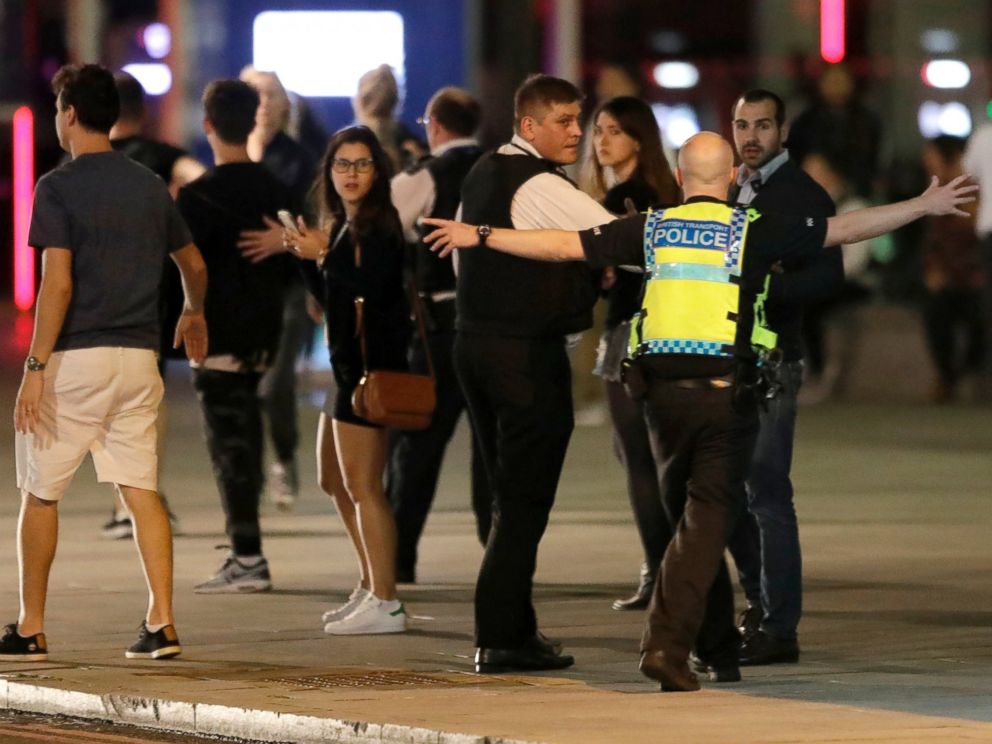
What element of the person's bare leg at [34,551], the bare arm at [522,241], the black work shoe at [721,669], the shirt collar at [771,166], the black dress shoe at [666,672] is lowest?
the black work shoe at [721,669]

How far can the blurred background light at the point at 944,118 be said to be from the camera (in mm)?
26578

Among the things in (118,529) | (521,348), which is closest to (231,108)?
(118,529)

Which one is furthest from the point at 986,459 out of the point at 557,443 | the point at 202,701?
the point at 202,701

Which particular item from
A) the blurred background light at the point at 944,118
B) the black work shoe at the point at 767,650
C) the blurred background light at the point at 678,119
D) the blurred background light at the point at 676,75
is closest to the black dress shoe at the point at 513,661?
the black work shoe at the point at 767,650

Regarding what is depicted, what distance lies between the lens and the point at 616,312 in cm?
933

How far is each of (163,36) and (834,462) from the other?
1285cm

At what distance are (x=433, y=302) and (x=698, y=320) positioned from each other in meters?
2.93

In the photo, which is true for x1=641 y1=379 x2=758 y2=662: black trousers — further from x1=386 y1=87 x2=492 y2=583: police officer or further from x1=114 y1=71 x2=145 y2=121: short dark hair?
x1=114 y1=71 x2=145 y2=121: short dark hair

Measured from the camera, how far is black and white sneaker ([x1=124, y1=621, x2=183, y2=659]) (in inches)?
320

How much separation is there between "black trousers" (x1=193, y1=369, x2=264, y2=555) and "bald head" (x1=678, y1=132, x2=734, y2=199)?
10.7 feet

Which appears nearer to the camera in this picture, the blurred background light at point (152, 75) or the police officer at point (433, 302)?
the police officer at point (433, 302)

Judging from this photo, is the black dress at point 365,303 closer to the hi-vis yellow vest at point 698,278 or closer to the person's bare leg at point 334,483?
the person's bare leg at point 334,483

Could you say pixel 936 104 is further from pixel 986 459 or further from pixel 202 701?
pixel 202 701

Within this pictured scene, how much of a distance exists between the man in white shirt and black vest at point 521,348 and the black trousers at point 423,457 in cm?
201
